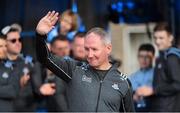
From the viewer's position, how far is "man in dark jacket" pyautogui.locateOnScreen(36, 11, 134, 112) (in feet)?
11.3

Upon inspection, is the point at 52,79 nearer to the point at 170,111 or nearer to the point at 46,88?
the point at 46,88

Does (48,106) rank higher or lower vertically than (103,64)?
lower

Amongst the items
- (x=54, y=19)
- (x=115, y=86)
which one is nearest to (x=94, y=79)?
(x=115, y=86)

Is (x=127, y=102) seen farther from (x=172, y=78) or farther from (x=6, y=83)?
(x=6, y=83)

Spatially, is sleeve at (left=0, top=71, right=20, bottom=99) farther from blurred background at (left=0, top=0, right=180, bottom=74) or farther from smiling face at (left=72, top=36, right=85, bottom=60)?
blurred background at (left=0, top=0, right=180, bottom=74)

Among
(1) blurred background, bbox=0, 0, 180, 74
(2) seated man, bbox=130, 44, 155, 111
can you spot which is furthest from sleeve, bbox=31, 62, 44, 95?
(2) seated man, bbox=130, 44, 155, 111

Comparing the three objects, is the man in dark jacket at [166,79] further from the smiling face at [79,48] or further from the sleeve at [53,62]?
the sleeve at [53,62]

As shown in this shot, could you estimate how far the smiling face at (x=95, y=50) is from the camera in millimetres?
A: 3451

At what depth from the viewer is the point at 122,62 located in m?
6.53

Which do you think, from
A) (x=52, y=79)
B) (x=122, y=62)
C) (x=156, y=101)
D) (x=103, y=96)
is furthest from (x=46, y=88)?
(x=122, y=62)

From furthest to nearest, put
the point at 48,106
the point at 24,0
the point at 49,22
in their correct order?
the point at 24,0 → the point at 48,106 → the point at 49,22

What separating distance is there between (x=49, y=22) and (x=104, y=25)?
10.6 feet

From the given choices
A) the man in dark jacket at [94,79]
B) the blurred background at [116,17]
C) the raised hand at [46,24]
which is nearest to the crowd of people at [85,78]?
the man in dark jacket at [94,79]

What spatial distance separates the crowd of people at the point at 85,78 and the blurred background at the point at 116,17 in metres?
0.56
